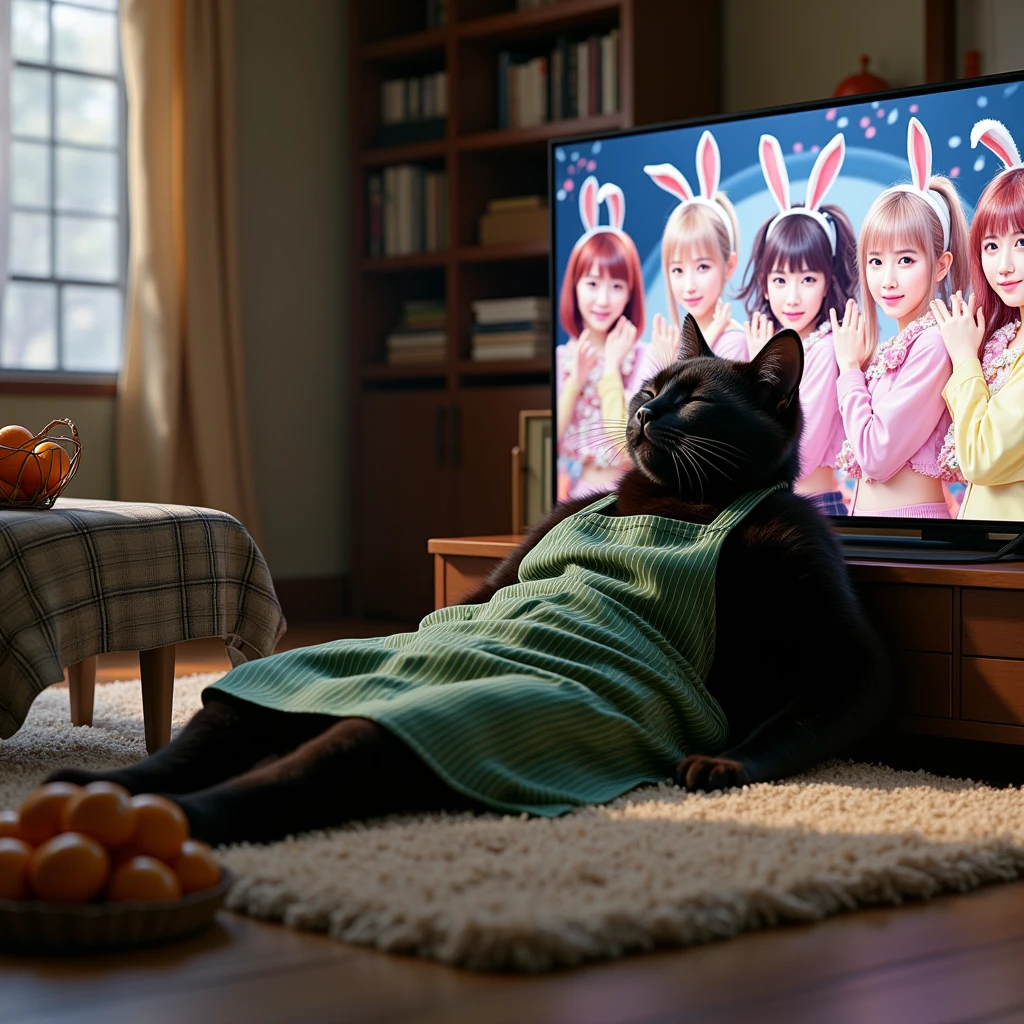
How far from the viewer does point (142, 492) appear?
454 cm

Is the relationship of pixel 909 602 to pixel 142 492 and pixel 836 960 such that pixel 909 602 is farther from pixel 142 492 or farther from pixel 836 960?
pixel 142 492

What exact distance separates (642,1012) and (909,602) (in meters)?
1.28

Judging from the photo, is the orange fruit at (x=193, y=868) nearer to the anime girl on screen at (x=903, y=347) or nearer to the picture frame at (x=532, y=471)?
the anime girl on screen at (x=903, y=347)

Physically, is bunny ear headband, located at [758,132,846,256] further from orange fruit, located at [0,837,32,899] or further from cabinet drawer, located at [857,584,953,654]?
orange fruit, located at [0,837,32,899]

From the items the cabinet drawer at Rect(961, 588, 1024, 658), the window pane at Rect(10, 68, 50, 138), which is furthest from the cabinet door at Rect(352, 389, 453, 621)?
the cabinet drawer at Rect(961, 588, 1024, 658)

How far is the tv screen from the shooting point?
2486 millimetres

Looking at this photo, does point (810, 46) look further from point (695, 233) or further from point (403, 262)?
point (695, 233)

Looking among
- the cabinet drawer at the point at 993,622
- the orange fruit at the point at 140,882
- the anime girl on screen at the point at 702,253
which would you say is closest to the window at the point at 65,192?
the anime girl on screen at the point at 702,253

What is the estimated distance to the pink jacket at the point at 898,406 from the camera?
254 cm

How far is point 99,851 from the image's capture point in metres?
1.33

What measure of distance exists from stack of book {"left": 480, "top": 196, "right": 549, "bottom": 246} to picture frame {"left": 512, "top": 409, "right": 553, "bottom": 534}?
115 cm

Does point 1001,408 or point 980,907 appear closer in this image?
point 980,907

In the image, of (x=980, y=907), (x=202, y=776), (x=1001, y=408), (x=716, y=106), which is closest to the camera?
(x=980, y=907)

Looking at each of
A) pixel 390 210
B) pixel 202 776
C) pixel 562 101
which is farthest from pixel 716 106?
pixel 202 776
